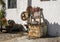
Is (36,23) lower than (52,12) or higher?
lower

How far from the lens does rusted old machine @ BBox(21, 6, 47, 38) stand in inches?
453

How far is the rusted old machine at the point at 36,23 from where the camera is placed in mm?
11501

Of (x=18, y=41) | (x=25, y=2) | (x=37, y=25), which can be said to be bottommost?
(x=18, y=41)

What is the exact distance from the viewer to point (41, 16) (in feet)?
41.1

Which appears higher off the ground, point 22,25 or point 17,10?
point 17,10

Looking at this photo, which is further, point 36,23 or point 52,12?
point 52,12

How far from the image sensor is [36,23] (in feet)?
37.8

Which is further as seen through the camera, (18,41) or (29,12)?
(29,12)

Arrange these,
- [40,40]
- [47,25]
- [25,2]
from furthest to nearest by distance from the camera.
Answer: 1. [25,2]
2. [47,25]
3. [40,40]

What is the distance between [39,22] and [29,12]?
1183 mm

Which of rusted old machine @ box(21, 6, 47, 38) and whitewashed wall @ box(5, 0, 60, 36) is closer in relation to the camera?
rusted old machine @ box(21, 6, 47, 38)

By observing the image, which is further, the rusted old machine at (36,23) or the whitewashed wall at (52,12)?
the whitewashed wall at (52,12)

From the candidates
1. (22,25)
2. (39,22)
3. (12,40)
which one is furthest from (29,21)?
(22,25)

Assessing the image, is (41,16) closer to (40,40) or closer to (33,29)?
(33,29)
